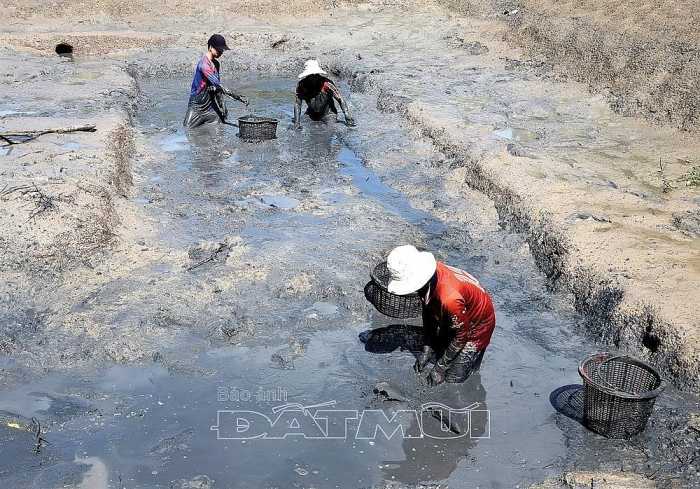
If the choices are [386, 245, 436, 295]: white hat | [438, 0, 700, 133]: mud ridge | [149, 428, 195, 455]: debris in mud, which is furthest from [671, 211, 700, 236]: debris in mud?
[149, 428, 195, 455]: debris in mud

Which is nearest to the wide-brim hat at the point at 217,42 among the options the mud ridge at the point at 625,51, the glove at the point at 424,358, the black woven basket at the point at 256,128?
the black woven basket at the point at 256,128

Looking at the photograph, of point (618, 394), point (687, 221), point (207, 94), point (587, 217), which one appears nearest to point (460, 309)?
point (618, 394)

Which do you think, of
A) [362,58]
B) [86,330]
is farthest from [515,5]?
[86,330]

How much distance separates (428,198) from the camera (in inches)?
367

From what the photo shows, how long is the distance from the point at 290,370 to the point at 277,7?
664 inches

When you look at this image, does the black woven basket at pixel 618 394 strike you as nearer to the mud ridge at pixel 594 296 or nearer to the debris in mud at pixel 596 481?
the debris in mud at pixel 596 481

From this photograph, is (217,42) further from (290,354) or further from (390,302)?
(290,354)

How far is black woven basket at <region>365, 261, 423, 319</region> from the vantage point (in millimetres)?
6340

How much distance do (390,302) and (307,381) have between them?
1185 mm

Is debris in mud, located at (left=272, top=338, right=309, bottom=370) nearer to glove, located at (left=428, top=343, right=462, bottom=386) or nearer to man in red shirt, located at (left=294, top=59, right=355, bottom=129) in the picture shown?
glove, located at (left=428, top=343, right=462, bottom=386)

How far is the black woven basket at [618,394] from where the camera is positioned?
4703 millimetres

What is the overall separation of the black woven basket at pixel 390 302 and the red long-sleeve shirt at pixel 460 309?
0.95 meters

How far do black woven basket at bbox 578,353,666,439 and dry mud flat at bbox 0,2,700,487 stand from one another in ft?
1.15

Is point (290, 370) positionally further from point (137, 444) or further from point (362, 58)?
point (362, 58)
